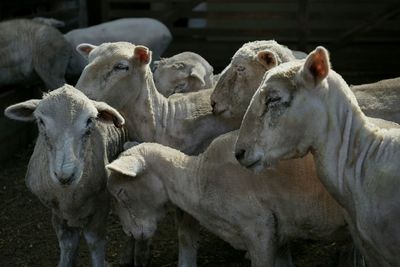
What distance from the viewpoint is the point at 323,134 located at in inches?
138

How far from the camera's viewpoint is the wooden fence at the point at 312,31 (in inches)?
446

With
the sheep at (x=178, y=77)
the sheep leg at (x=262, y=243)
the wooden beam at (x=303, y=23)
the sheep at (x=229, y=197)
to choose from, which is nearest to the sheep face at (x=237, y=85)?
the sheep at (x=229, y=197)

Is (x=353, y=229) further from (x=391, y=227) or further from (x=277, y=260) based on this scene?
(x=277, y=260)

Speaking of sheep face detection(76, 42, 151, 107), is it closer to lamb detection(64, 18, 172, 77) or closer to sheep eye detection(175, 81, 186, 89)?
sheep eye detection(175, 81, 186, 89)

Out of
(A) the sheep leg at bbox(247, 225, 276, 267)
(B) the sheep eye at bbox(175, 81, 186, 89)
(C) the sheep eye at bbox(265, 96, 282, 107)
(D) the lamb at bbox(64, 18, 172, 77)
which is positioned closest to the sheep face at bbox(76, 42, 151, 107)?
(B) the sheep eye at bbox(175, 81, 186, 89)

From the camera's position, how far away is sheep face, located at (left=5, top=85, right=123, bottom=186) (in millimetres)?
3859

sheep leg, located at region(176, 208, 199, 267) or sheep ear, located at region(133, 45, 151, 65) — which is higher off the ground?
sheep ear, located at region(133, 45, 151, 65)

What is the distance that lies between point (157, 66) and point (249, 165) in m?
2.95

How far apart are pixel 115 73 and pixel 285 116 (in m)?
1.91

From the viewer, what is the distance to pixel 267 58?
4.54 m

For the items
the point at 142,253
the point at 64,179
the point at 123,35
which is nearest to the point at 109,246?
the point at 142,253

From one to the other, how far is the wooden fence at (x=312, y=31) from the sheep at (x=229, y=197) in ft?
23.7

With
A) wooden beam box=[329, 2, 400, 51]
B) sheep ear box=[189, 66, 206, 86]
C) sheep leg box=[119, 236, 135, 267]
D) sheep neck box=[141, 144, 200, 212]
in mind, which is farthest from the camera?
wooden beam box=[329, 2, 400, 51]

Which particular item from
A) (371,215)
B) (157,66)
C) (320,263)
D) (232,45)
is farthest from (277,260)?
(232,45)
